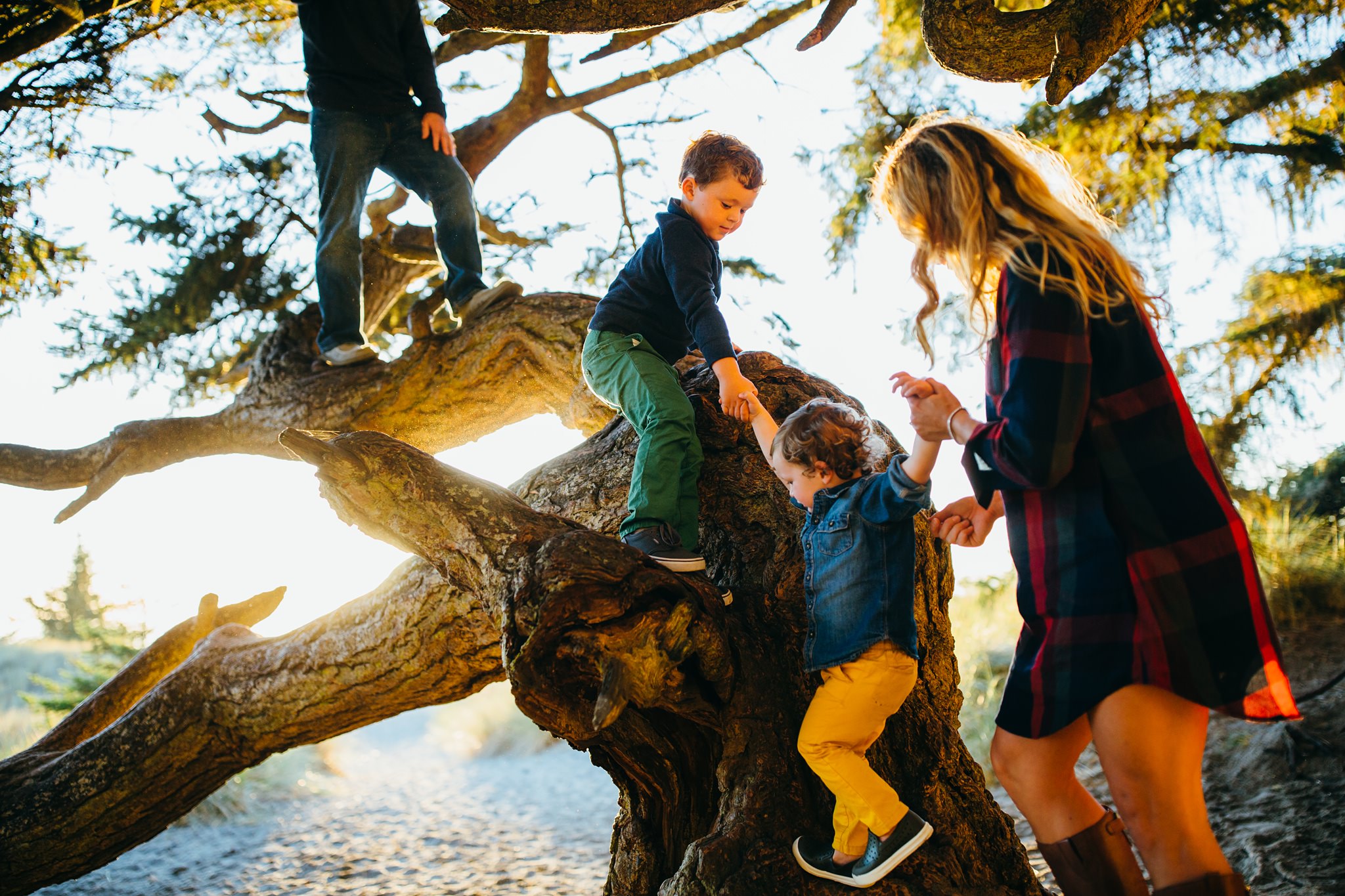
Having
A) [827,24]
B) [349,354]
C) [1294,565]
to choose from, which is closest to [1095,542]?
[827,24]

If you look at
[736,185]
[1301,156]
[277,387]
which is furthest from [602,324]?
[1301,156]

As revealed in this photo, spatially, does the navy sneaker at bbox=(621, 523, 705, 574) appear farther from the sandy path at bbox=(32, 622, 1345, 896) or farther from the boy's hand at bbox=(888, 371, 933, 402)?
the sandy path at bbox=(32, 622, 1345, 896)

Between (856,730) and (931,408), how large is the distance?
0.73 meters

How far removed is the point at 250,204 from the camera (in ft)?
16.7

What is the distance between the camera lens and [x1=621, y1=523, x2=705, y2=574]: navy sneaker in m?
2.22

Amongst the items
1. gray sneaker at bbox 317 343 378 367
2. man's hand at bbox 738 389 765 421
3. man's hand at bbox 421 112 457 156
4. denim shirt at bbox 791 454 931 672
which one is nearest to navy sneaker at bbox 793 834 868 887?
denim shirt at bbox 791 454 931 672

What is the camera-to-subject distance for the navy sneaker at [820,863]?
1.92 metres

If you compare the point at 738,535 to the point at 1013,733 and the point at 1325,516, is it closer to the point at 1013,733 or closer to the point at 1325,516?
the point at 1013,733

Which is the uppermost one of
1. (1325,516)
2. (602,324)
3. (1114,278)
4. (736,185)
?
(736,185)

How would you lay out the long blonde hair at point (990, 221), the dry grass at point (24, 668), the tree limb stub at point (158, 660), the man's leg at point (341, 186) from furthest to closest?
the dry grass at point (24, 668) → the tree limb stub at point (158, 660) → the man's leg at point (341, 186) → the long blonde hair at point (990, 221)

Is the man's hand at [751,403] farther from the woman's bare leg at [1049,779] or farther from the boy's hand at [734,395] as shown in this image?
the woman's bare leg at [1049,779]

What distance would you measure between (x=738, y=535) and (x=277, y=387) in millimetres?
2906

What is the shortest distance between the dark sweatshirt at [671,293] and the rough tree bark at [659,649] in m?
0.21

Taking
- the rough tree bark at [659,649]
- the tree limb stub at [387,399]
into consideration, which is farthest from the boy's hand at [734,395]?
the tree limb stub at [387,399]
